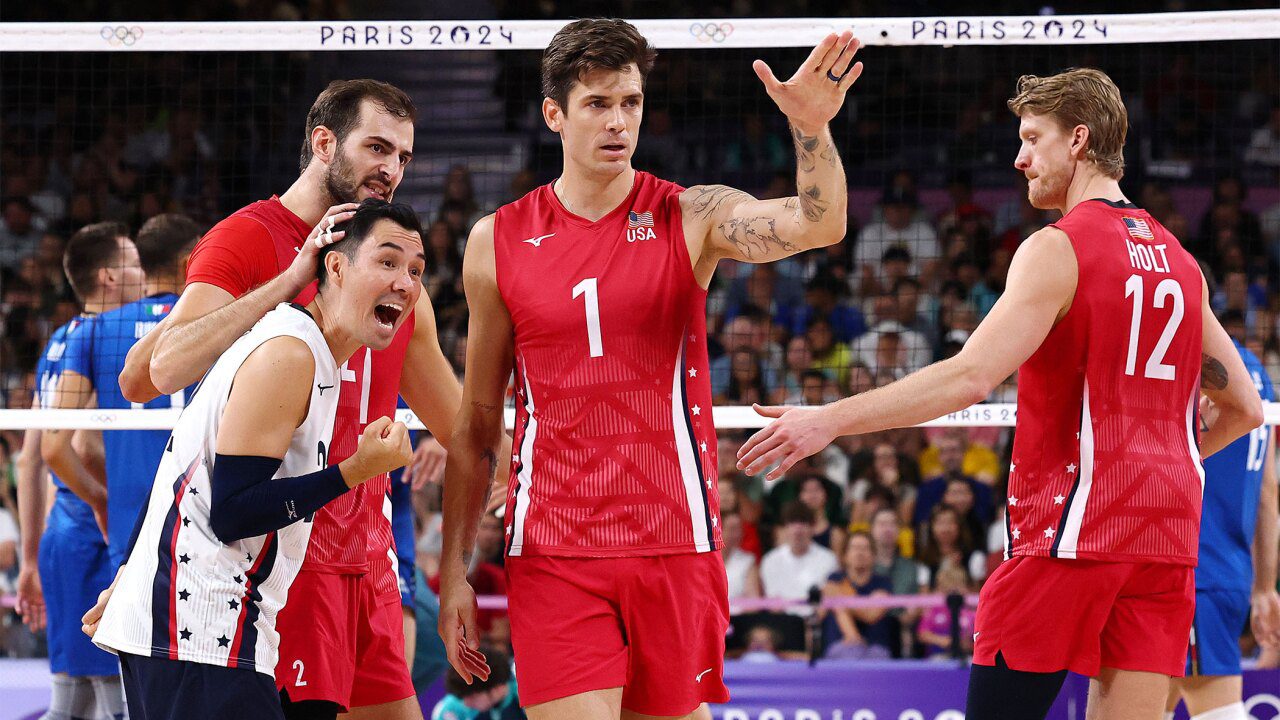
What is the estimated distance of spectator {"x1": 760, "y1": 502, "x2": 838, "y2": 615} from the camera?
997 centimetres

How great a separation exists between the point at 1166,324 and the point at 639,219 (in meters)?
1.63

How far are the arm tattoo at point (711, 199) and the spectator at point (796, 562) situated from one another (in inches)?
238

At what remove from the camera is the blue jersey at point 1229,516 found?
20.8ft

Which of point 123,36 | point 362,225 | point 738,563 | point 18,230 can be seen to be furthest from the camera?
point 18,230

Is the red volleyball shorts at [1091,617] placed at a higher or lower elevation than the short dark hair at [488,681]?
higher

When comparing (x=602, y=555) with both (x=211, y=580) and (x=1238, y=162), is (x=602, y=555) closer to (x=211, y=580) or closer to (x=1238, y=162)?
(x=211, y=580)

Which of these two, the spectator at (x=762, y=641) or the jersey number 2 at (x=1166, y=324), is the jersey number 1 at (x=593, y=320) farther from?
the spectator at (x=762, y=641)

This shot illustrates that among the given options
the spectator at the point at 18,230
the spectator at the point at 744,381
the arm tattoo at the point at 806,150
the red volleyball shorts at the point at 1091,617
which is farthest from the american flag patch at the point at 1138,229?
the spectator at the point at 18,230

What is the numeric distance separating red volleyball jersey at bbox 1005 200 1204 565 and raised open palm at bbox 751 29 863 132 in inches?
35.6

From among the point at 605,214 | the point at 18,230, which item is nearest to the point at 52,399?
the point at 605,214

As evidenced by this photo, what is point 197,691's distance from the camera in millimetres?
3648

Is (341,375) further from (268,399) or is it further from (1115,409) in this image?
(1115,409)

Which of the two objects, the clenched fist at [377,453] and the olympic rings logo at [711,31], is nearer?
the clenched fist at [377,453]

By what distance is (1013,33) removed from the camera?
6027mm
